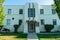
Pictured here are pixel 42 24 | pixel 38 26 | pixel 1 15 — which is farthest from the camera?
pixel 42 24

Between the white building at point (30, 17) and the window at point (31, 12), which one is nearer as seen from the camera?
the white building at point (30, 17)

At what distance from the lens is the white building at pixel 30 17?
3472 cm

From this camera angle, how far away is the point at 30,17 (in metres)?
34.8

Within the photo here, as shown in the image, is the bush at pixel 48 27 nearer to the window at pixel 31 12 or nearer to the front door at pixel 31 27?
the front door at pixel 31 27

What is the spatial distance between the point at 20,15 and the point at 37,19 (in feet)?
16.0

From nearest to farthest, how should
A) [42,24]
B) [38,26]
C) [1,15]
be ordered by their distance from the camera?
[1,15]
[38,26]
[42,24]

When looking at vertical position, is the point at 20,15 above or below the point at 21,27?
above

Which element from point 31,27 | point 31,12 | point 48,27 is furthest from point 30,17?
point 48,27

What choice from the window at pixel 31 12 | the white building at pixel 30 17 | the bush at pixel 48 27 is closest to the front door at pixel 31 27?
the white building at pixel 30 17

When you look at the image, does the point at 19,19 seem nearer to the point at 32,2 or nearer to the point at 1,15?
the point at 32,2

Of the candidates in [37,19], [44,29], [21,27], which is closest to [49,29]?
[44,29]

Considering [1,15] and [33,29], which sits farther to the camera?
[33,29]

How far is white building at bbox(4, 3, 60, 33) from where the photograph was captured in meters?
34.7

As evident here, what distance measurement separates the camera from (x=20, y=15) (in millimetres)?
37406
